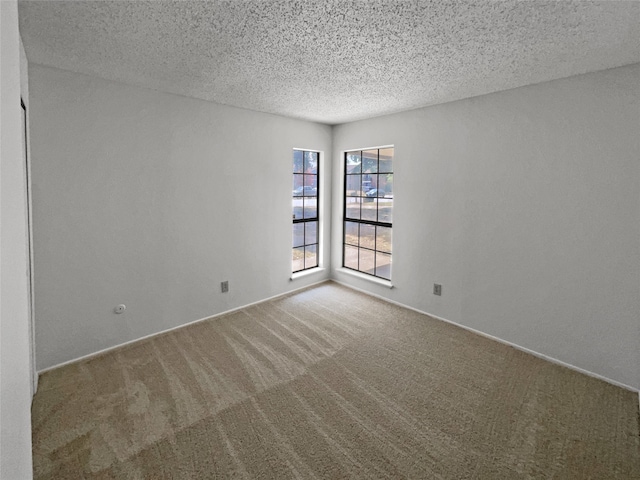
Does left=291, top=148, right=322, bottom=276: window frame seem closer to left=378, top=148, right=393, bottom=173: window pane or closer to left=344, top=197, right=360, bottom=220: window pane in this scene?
left=344, top=197, right=360, bottom=220: window pane

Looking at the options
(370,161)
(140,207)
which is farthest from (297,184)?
(140,207)

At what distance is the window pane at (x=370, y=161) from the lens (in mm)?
4473

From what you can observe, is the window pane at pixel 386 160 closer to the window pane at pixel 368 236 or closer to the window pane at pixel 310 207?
the window pane at pixel 368 236

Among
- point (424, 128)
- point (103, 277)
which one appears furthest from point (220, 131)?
point (424, 128)

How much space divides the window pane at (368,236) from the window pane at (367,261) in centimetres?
9

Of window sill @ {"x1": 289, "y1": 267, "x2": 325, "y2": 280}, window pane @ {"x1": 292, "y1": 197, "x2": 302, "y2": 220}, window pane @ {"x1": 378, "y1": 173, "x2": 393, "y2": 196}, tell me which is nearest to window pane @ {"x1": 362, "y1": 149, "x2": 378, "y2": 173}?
window pane @ {"x1": 378, "y1": 173, "x2": 393, "y2": 196}

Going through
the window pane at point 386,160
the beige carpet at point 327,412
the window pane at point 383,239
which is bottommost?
the beige carpet at point 327,412

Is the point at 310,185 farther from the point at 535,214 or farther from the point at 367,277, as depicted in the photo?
the point at 535,214

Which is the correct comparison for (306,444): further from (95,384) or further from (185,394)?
(95,384)

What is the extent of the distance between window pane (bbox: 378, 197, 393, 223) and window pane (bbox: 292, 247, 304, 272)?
1.28 m

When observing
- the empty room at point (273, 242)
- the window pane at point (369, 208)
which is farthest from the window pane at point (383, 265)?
the window pane at point (369, 208)

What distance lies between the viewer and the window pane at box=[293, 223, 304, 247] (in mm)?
4789

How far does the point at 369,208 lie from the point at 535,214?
211cm

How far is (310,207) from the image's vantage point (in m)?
4.93
